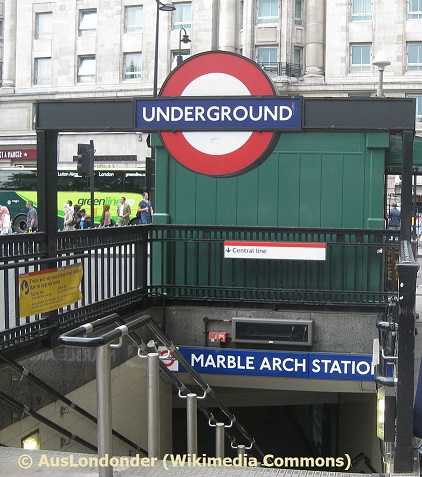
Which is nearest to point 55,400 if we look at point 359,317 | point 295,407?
point 359,317

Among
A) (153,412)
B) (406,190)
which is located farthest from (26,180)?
(153,412)

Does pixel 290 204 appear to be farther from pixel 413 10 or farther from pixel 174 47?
pixel 174 47

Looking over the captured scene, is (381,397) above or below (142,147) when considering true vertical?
below

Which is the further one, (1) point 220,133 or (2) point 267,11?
(2) point 267,11

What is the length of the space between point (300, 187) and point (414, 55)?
4280 cm

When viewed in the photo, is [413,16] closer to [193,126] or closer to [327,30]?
[327,30]

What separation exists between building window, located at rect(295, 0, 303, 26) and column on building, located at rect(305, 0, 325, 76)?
0.68 m

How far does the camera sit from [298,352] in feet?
30.7

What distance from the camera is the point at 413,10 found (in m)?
49.0

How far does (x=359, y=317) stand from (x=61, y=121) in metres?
4.54

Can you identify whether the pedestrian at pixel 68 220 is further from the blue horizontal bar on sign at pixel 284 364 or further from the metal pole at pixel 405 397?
the metal pole at pixel 405 397

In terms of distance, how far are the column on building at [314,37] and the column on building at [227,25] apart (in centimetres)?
504

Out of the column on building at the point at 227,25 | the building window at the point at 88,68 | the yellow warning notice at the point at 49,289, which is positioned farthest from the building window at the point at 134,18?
the yellow warning notice at the point at 49,289

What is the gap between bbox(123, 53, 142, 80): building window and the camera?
52.1 m
